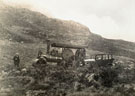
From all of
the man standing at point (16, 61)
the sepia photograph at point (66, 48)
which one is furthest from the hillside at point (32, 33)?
the man standing at point (16, 61)

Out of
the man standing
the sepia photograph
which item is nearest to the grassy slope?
the sepia photograph

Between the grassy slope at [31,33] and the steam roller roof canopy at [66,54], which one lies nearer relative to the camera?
the grassy slope at [31,33]

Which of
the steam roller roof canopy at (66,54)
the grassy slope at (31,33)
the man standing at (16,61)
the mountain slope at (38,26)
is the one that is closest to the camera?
the man standing at (16,61)

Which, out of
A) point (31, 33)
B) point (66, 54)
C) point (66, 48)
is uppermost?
point (31, 33)

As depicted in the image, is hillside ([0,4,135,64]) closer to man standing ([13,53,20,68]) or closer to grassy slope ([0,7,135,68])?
grassy slope ([0,7,135,68])

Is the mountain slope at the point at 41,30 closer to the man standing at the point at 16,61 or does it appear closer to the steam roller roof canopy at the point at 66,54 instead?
the steam roller roof canopy at the point at 66,54

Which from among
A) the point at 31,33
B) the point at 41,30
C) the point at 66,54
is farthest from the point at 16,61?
the point at 66,54

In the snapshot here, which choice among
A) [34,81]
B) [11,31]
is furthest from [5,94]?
[11,31]

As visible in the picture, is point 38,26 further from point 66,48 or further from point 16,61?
point 16,61

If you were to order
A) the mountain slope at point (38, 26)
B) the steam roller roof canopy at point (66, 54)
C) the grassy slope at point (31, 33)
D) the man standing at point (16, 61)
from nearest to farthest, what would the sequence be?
1. the man standing at point (16, 61)
2. the grassy slope at point (31, 33)
3. the mountain slope at point (38, 26)
4. the steam roller roof canopy at point (66, 54)
